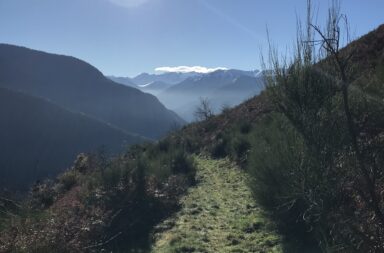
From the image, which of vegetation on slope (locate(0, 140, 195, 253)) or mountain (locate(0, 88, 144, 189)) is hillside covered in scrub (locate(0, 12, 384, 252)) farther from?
mountain (locate(0, 88, 144, 189))

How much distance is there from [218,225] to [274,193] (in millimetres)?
1808

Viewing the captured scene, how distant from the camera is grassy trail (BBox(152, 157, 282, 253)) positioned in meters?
9.08

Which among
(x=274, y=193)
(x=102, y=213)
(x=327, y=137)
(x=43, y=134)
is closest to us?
(x=327, y=137)

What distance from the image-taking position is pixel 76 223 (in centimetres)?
903

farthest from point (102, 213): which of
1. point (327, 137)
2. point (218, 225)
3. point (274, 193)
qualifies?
point (327, 137)

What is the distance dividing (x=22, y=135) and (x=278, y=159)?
5413 inches

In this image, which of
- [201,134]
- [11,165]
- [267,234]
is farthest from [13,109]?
[267,234]

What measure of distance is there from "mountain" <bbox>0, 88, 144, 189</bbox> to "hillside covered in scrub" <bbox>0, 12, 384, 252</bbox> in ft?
364

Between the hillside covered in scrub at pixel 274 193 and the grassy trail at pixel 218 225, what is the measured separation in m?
0.03

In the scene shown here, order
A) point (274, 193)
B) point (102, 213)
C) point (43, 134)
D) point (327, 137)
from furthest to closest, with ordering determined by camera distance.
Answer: point (43, 134), point (102, 213), point (274, 193), point (327, 137)

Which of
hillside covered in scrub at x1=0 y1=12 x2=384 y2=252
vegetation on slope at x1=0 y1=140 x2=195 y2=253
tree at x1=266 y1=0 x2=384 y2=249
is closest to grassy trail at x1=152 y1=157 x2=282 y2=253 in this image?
hillside covered in scrub at x1=0 y1=12 x2=384 y2=252

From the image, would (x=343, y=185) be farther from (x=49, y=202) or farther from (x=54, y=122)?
(x=54, y=122)

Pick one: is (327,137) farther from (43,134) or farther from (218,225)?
(43,134)

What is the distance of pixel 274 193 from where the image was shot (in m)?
9.76
